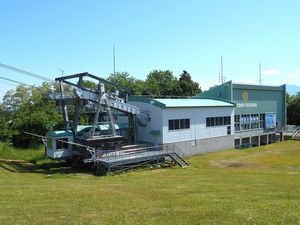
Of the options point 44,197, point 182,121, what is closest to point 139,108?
point 182,121

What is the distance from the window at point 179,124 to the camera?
35.5 metres

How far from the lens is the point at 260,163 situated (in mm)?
33469

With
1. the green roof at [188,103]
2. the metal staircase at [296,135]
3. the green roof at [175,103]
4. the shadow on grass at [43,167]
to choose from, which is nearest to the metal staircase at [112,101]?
the green roof at [175,103]

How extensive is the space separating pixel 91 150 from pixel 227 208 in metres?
19.4

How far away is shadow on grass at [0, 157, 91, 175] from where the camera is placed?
28.6m

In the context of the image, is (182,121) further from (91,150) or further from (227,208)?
(227,208)

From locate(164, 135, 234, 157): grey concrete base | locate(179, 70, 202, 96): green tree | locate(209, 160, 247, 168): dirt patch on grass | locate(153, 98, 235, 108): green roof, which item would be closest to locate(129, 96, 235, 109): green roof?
locate(153, 98, 235, 108): green roof

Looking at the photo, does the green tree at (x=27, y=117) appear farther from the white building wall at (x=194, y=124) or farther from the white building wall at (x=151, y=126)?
the white building wall at (x=194, y=124)

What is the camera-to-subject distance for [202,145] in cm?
3884

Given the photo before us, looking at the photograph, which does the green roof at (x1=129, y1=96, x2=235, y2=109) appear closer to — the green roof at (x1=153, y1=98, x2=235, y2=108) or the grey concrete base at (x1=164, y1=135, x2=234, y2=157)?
the green roof at (x1=153, y1=98, x2=235, y2=108)

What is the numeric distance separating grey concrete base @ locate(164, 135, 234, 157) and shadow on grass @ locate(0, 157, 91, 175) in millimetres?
9085

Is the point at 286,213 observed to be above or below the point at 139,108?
below

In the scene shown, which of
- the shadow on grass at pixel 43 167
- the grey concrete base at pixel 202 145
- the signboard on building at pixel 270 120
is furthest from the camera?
the signboard on building at pixel 270 120

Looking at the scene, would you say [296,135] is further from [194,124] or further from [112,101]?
[112,101]
